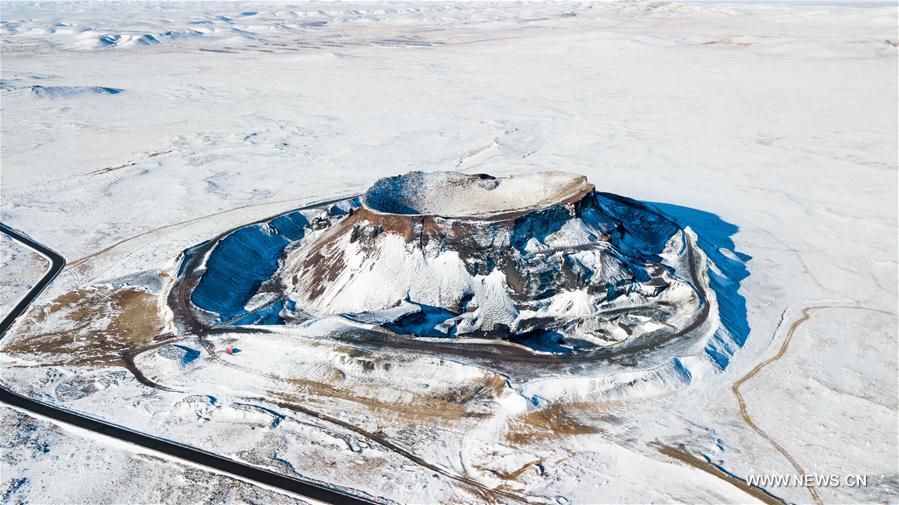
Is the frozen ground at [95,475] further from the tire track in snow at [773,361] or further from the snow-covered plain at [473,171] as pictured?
the tire track in snow at [773,361]

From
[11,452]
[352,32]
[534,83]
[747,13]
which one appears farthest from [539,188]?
[747,13]

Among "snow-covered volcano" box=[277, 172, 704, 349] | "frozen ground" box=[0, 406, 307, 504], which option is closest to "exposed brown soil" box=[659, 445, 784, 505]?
"snow-covered volcano" box=[277, 172, 704, 349]

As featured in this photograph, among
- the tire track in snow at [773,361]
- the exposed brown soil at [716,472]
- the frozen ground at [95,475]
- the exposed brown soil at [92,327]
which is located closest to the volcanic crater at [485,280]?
the exposed brown soil at [92,327]

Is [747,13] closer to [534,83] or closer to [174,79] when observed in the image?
[534,83]

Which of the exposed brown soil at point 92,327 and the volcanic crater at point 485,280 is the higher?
the volcanic crater at point 485,280

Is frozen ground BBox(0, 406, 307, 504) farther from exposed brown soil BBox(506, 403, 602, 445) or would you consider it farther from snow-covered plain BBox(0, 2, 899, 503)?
exposed brown soil BBox(506, 403, 602, 445)
